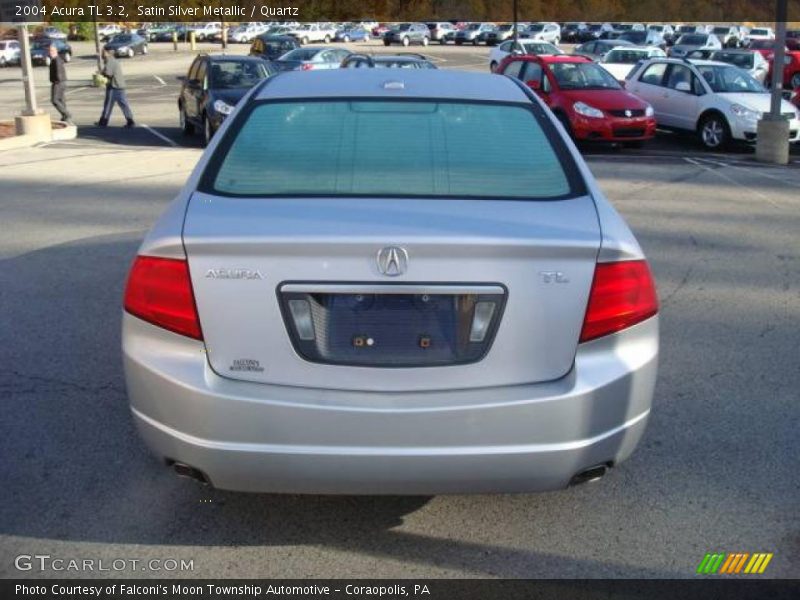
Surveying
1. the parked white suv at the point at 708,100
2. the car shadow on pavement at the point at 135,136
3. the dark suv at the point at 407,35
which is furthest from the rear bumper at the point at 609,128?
the dark suv at the point at 407,35

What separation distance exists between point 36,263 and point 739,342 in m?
5.73

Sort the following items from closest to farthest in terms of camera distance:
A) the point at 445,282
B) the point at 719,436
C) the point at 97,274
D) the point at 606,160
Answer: the point at 445,282
the point at 719,436
the point at 97,274
the point at 606,160

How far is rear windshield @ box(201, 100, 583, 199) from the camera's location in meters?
3.89

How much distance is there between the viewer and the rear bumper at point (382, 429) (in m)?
3.36

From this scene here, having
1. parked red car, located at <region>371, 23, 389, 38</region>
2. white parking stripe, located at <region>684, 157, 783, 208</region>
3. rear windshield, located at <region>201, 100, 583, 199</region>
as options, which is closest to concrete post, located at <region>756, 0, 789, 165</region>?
white parking stripe, located at <region>684, 157, 783, 208</region>

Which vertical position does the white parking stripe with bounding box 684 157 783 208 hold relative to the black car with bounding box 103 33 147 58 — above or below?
below

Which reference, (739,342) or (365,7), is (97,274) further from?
(365,7)

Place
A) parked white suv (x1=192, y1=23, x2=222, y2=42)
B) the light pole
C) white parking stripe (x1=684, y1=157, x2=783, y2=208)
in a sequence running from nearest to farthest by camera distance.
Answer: white parking stripe (x1=684, y1=157, x2=783, y2=208), the light pole, parked white suv (x1=192, y1=23, x2=222, y2=42)

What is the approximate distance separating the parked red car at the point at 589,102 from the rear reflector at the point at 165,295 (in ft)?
48.3

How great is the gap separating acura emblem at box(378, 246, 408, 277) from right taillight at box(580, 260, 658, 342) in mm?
665

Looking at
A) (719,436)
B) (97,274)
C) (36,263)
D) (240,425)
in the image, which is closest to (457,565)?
(240,425)

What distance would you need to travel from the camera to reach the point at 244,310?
341 centimetres

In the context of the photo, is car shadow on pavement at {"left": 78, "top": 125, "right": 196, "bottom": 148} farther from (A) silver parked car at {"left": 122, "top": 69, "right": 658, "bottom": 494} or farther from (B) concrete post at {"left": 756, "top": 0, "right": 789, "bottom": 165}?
(A) silver parked car at {"left": 122, "top": 69, "right": 658, "bottom": 494}

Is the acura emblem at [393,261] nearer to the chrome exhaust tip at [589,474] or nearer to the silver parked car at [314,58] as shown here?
the chrome exhaust tip at [589,474]
